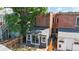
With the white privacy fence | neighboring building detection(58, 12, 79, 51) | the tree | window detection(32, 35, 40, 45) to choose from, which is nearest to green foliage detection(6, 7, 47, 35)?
the tree

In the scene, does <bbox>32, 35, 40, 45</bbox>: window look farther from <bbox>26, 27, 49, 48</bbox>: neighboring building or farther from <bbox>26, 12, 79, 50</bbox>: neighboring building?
<bbox>26, 12, 79, 50</bbox>: neighboring building

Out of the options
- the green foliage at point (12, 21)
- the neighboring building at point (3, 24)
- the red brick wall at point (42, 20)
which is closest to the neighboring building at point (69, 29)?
the red brick wall at point (42, 20)

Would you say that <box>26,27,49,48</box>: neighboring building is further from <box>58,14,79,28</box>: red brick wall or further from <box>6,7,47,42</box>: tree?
<box>58,14,79,28</box>: red brick wall

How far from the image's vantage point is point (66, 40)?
7.01 feet

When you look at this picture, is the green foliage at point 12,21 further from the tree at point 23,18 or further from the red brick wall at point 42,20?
the red brick wall at point 42,20

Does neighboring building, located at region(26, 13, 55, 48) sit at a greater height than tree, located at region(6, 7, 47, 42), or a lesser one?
lesser

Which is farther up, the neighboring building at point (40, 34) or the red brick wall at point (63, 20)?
the red brick wall at point (63, 20)

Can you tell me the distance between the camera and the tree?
212 centimetres

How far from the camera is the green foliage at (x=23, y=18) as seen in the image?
6.97ft

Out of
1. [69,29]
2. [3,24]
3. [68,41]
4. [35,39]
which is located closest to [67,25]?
[69,29]

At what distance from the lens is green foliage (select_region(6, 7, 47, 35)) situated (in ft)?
6.97

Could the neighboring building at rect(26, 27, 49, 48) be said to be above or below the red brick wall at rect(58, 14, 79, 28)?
below

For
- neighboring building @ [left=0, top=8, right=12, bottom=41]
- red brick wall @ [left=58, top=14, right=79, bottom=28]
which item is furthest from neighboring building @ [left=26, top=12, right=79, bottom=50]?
neighboring building @ [left=0, top=8, right=12, bottom=41]
